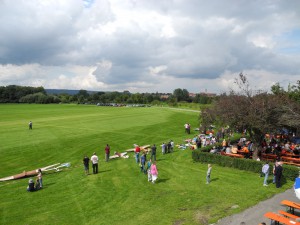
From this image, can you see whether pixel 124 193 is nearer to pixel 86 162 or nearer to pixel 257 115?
pixel 86 162

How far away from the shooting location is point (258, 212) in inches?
602

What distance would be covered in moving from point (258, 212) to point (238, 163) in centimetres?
954

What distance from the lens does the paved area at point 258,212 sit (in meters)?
14.2

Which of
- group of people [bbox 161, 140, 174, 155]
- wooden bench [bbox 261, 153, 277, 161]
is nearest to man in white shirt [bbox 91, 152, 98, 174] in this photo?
group of people [bbox 161, 140, 174, 155]

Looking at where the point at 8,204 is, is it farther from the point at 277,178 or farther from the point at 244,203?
the point at 277,178

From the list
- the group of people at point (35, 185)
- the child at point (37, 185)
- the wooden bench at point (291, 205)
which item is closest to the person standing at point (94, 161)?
the group of people at point (35, 185)

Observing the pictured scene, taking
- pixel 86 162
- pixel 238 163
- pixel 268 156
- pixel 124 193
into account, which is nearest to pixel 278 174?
pixel 238 163

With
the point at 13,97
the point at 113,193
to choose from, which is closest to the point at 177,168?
the point at 113,193

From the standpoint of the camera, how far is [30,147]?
122 feet

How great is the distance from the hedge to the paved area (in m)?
3.55

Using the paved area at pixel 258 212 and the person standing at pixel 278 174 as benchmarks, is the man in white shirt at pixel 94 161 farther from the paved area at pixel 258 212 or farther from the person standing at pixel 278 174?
the person standing at pixel 278 174

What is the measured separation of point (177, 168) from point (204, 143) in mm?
8787

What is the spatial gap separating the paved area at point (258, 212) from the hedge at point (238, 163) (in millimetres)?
3547

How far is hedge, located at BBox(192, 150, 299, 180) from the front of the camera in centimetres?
2123
